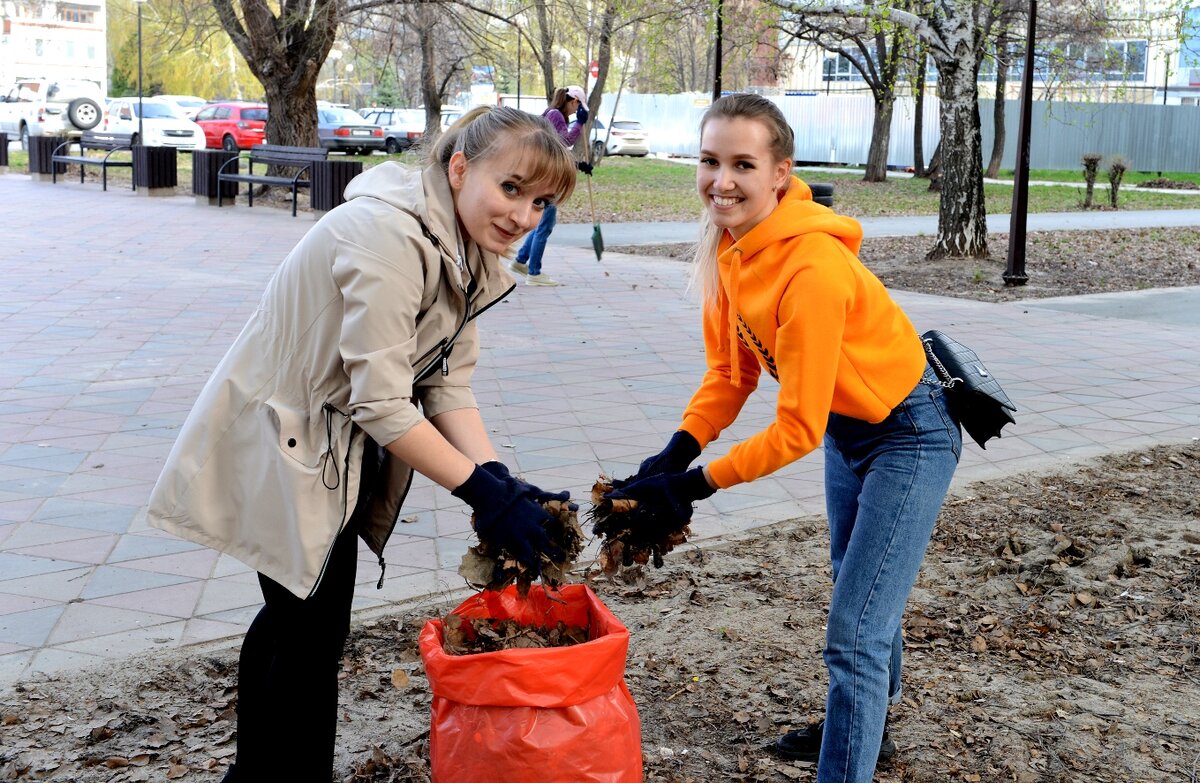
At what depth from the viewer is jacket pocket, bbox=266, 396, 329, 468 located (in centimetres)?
232

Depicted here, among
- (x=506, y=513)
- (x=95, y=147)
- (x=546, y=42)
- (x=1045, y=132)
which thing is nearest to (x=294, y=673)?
(x=506, y=513)

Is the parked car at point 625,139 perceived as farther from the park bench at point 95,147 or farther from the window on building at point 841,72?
the window on building at point 841,72

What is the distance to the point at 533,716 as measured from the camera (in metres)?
2.35

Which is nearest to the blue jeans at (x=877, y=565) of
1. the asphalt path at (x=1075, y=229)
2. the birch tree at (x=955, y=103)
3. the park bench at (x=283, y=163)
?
the asphalt path at (x=1075, y=229)

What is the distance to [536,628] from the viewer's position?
2.71 metres

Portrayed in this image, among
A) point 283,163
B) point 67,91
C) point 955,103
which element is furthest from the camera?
point 67,91

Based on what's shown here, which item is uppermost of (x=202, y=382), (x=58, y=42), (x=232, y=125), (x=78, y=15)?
(x=78, y=15)

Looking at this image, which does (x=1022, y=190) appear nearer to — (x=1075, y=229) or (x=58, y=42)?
(x=1075, y=229)

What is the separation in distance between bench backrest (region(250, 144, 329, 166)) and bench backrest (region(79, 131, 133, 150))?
4811 millimetres

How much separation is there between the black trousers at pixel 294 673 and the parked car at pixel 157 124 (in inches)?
1127

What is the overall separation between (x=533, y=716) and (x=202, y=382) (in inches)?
201

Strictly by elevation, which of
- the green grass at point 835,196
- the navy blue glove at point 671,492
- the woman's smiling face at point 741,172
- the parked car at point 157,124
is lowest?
the navy blue glove at point 671,492

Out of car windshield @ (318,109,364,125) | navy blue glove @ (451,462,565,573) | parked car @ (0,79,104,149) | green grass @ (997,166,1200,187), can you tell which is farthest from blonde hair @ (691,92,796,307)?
car windshield @ (318,109,364,125)

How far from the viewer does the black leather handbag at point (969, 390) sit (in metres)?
2.68
